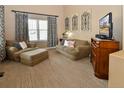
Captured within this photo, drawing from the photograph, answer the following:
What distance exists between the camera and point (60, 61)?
467cm

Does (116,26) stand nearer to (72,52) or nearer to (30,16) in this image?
(72,52)

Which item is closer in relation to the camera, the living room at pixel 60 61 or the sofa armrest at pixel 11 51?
the living room at pixel 60 61

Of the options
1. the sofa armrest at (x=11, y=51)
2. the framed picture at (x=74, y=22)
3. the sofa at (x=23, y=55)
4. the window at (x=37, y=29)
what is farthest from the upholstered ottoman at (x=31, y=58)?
the framed picture at (x=74, y=22)

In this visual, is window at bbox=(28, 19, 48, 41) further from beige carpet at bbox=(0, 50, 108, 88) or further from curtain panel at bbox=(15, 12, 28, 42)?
beige carpet at bbox=(0, 50, 108, 88)

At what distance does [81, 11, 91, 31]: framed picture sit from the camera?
5369 mm

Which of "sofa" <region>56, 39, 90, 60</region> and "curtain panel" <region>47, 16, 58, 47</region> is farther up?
"curtain panel" <region>47, 16, 58, 47</region>

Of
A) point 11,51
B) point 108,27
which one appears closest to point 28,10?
point 11,51

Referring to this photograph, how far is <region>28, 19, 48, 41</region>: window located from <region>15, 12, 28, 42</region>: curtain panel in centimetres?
37

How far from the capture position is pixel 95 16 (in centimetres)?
499

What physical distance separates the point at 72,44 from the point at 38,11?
2.43m

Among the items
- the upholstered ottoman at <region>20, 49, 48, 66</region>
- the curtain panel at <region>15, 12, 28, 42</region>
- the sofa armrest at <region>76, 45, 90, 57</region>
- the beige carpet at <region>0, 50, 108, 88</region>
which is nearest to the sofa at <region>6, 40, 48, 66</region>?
the upholstered ottoman at <region>20, 49, 48, 66</region>

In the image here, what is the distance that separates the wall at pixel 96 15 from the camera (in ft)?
12.4

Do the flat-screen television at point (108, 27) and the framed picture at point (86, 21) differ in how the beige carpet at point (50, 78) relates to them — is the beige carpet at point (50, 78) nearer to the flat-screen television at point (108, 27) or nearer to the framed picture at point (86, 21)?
the flat-screen television at point (108, 27)

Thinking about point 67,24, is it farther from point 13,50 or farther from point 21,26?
point 13,50
